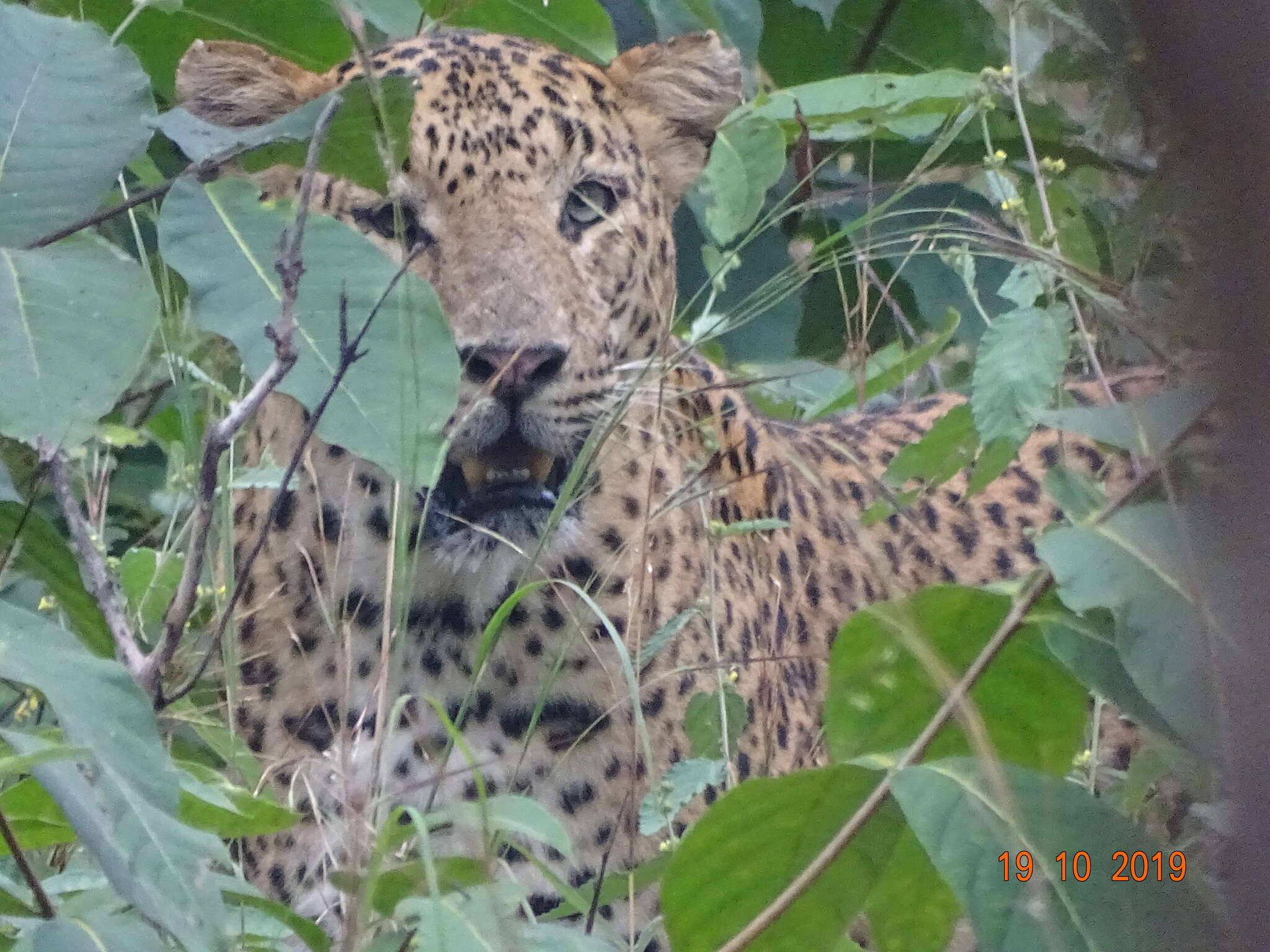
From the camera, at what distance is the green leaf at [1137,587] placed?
1.11m

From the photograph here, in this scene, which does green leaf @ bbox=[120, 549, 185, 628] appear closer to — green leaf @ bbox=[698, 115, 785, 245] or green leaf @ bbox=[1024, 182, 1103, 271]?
green leaf @ bbox=[698, 115, 785, 245]

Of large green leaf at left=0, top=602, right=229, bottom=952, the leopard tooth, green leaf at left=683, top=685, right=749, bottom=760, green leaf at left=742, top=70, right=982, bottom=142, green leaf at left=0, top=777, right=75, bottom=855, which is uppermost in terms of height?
green leaf at left=742, top=70, right=982, bottom=142

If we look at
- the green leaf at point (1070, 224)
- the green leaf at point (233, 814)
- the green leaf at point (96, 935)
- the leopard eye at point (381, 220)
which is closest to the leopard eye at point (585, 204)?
the leopard eye at point (381, 220)

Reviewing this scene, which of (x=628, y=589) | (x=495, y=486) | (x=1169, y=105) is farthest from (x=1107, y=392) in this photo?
(x=1169, y=105)

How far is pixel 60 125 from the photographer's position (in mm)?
1456

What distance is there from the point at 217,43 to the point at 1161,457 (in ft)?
6.68

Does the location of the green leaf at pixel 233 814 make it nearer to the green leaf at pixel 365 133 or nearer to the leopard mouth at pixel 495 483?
the green leaf at pixel 365 133

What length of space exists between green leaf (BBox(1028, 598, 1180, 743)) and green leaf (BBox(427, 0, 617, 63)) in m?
1.89

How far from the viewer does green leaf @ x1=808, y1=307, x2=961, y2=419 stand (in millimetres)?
1977

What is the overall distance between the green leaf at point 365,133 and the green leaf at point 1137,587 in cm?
80

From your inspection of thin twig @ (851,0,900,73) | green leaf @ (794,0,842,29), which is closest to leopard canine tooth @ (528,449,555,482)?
green leaf @ (794,0,842,29)

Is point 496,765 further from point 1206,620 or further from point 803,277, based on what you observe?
point 1206,620

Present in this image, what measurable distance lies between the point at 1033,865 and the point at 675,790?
0.59m

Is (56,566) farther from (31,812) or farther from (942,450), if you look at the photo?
(942,450)
